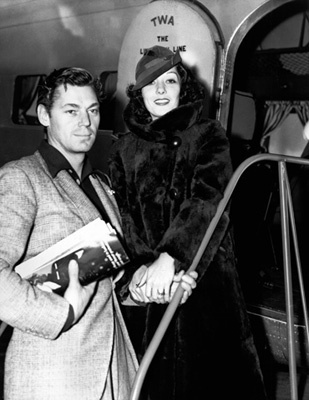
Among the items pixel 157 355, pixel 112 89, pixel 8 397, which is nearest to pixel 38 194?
pixel 8 397

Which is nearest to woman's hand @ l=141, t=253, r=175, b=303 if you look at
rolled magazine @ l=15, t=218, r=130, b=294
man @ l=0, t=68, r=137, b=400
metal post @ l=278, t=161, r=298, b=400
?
man @ l=0, t=68, r=137, b=400

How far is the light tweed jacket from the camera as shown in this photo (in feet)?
5.19

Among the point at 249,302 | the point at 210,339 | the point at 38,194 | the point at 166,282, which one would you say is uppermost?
the point at 38,194

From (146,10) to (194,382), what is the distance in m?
3.26

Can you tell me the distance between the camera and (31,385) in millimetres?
1674

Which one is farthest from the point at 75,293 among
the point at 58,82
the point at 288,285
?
the point at 288,285

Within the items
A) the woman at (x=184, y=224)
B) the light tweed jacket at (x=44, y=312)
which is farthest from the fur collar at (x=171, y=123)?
the light tweed jacket at (x=44, y=312)

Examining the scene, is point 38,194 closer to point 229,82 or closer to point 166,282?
point 166,282

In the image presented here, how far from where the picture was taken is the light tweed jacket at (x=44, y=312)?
158 cm

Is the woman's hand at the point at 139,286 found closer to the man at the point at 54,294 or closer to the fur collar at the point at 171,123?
the man at the point at 54,294

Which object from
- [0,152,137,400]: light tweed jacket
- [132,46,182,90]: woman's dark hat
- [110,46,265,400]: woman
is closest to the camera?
[0,152,137,400]: light tweed jacket

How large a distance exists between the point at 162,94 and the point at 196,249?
666 millimetres

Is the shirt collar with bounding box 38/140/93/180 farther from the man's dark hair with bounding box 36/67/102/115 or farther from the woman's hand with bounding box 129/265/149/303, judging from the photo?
the woman's hand with bounding box 129/265/149/303

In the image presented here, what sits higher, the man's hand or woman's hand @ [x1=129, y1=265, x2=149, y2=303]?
the man's hand
